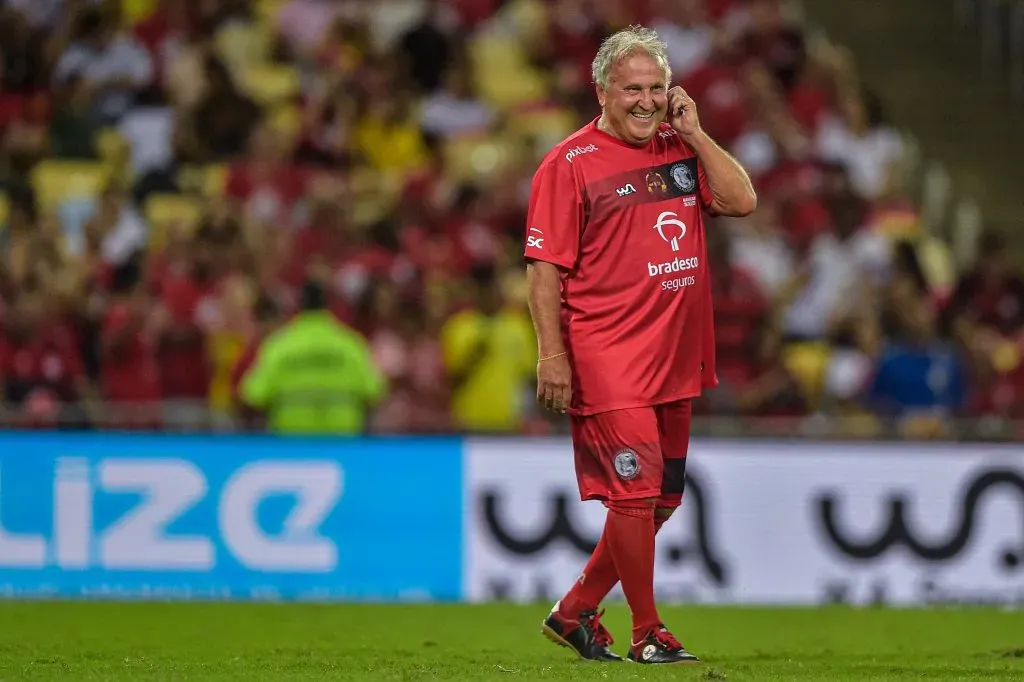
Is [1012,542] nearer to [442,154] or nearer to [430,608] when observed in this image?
[430,608]

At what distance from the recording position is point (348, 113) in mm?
17281

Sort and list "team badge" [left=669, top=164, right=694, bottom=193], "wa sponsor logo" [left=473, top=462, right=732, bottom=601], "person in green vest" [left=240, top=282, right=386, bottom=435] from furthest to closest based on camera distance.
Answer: "person in green vest" [left=240, top=282, right=386, bottom=435]
"wa sponsor logo" [left=473, top=462, right=732, bottom=601]
"team badge" [left=669, top=164, right=694, bottom=193]

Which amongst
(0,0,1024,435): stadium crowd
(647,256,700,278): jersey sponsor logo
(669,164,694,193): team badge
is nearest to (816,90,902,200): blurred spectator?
(0,0,1024,435): stadium crowd

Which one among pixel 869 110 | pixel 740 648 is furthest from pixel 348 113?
pixel 740 648

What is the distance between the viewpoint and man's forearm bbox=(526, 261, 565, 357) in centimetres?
743

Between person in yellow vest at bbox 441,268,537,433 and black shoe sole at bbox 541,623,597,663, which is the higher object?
person in yellow vest at bbox 441,268,537,433

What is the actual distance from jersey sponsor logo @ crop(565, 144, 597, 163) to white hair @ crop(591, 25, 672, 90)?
24 centimetres

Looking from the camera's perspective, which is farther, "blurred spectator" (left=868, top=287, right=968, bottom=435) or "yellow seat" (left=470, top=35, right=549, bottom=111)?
"yellow seat" (left=470, top=35, right=549, bottom=111)

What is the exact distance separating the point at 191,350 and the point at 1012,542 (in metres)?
6.19

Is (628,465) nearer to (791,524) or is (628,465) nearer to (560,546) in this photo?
(560,546)

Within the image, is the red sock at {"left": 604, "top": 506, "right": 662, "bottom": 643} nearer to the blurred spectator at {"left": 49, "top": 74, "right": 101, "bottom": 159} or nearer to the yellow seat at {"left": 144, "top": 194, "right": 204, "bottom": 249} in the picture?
the yellow seat at {"left": 144, "top": 194, "right": 204, "bottom": 249}

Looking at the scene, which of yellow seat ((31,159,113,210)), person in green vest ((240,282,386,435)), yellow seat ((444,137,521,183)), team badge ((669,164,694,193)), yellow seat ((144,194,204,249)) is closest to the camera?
team badge ((669,164,694,193))

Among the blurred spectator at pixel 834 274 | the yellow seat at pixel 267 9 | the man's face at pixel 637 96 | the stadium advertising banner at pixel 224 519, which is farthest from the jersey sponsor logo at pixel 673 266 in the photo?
the yellow seat at pixel 267 9

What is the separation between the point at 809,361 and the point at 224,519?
16.4ft
